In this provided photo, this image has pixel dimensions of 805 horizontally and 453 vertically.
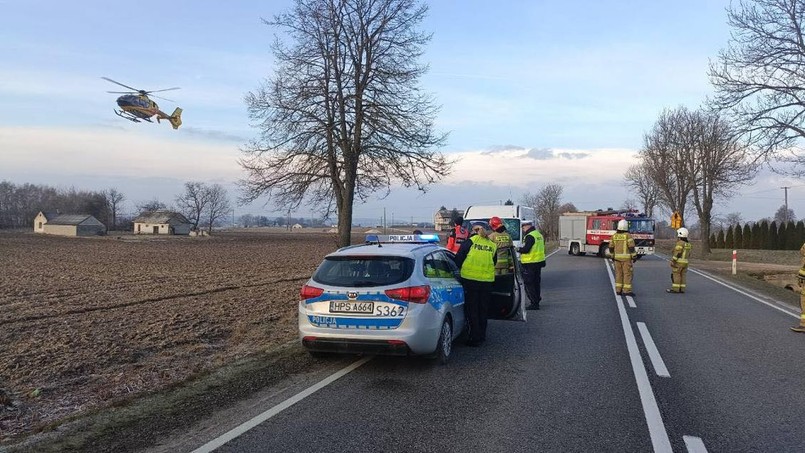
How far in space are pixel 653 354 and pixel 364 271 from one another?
13.3 feet

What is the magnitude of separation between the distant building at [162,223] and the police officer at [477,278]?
115 metres

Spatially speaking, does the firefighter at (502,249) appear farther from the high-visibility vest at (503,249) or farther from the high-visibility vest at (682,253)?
the high-visibility vest at (682,253)

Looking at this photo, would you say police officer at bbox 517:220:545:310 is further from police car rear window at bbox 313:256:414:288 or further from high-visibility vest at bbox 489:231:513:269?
police car rear window at bbox 313:256:414:288

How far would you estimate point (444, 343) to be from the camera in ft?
22.9

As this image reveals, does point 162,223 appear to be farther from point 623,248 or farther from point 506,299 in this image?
point 506,299

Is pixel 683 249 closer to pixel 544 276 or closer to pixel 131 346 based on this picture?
pixel 544 276

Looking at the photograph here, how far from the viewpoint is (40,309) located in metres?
12.5

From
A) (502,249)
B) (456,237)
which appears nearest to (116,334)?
(502,249)

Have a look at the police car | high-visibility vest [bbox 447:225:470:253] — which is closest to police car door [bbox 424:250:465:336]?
the police car

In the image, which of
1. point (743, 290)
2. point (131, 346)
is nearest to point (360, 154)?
point (131, 346)

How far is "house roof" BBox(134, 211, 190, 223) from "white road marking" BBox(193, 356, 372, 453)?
386ft

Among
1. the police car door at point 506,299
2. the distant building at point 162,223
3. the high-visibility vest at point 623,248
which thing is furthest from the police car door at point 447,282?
the distant building at point 162,223

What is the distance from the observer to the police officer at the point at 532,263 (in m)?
12.4

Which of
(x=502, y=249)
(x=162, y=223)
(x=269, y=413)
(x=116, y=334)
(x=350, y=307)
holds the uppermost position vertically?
(x=502, y=249)
